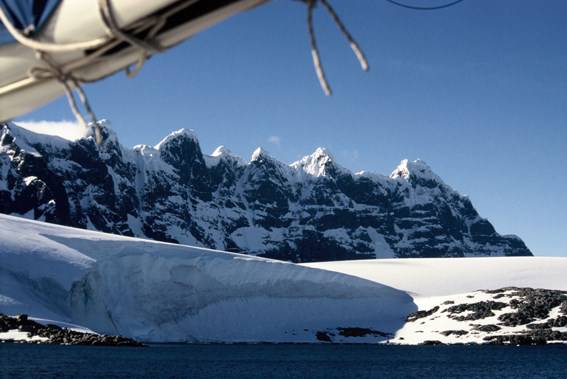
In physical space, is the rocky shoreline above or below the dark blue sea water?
above

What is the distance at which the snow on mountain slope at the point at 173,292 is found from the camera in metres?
66.1

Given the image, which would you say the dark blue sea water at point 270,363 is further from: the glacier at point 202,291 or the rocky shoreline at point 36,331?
the glacier at point 202,291

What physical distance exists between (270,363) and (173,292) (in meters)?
25.0

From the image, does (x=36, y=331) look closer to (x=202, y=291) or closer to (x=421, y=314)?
(x=202, y=291)

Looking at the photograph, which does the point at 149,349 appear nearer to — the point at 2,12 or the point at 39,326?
the point at 39,326

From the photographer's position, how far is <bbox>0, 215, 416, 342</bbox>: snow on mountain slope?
66062mm

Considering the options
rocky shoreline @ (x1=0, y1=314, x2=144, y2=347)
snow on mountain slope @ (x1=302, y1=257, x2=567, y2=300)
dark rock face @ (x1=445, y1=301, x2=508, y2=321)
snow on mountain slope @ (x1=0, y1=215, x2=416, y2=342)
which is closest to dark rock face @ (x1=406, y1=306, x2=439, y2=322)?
snow on mountain slope @ (x1=0, y1=215, x2=416, y2=342)

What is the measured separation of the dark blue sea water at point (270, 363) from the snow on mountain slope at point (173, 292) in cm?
790

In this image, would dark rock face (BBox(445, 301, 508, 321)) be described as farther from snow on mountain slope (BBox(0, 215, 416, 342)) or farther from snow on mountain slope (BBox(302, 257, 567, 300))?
snow on mountain slope (BBox(302, 257, 567, 300))

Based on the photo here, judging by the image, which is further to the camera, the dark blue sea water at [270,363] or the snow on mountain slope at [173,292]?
the snow on mountain slope at [173,292]

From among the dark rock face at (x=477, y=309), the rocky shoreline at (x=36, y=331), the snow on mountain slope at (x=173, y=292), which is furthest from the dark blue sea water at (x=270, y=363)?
the dark rock face at (x=477, y=309)

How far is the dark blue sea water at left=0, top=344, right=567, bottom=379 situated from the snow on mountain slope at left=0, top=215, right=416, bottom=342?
25.9 feet

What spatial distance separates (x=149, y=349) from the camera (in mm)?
63969

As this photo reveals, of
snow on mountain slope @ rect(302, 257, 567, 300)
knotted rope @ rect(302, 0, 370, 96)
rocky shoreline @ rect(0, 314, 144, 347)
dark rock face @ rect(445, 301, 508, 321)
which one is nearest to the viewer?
knotted rope @ rect(302, 0, 370, 96)
